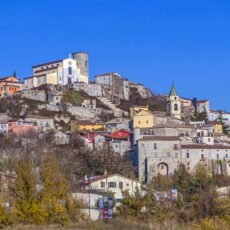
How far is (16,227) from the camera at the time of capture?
115 ft

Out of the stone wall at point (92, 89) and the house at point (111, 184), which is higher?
the stone wall at point (92, 89)

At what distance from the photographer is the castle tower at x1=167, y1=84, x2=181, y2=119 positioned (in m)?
85.4

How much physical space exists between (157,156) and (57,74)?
30533 mm

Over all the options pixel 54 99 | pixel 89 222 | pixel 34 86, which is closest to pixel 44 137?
pixel 54 99

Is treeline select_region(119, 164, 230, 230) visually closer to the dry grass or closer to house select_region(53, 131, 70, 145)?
the dry grass

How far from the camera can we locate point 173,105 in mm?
86188

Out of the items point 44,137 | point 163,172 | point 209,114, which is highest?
point 209,114

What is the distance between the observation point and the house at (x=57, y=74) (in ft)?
288

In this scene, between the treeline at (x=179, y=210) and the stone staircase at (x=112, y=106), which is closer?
the treeline at (x=179, y=210)

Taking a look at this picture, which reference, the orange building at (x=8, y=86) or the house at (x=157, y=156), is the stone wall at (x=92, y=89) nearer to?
A: the orange building at (x=8, y=86)

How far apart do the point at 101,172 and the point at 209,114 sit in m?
37.1

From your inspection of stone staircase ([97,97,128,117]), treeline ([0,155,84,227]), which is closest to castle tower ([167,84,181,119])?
stone staircase ([97,97,128,117])

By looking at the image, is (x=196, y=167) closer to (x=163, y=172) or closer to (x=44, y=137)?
(x=163, y=172)

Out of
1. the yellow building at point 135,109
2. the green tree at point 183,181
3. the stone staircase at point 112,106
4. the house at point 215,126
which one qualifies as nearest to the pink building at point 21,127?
the stone staircase at point 112,106
